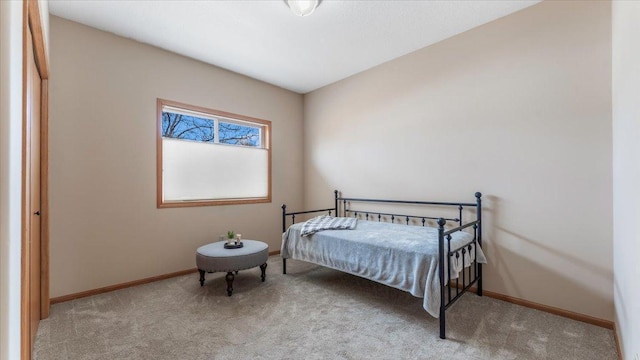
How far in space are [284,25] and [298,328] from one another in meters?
2.56

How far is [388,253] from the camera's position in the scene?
2.24 metres

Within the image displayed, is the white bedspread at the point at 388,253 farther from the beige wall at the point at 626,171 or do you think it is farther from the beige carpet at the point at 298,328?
the beige wall at the point at 626,171

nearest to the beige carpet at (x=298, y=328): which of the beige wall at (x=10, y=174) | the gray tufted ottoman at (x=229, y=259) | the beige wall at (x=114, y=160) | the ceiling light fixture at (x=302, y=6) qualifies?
the gray tufted ottoman at (x=229, y=259)

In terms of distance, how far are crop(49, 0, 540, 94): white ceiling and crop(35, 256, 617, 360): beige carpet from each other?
2492 millimetres

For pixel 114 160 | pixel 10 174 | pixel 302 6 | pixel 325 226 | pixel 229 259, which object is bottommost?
pixel 229 259

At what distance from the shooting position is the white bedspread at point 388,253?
6.61 ft

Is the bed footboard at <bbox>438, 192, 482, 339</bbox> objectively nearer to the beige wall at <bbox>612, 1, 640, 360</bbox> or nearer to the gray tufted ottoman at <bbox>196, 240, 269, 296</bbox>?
the beige wall at <bbox>612, 1, 640, 360</bbox>

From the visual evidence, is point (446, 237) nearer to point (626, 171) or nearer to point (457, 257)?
point (457, 257)

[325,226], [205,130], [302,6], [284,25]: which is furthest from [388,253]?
[205,130]

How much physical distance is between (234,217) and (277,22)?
91.9 inches

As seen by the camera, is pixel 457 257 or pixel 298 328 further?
pixel 457 257

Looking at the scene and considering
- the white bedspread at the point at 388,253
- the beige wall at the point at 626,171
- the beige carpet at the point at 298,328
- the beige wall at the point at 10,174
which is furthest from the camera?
the white bedspread at the point at 388,253

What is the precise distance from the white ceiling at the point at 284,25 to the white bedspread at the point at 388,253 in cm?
192

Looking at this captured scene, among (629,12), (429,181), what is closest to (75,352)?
(429,181)
